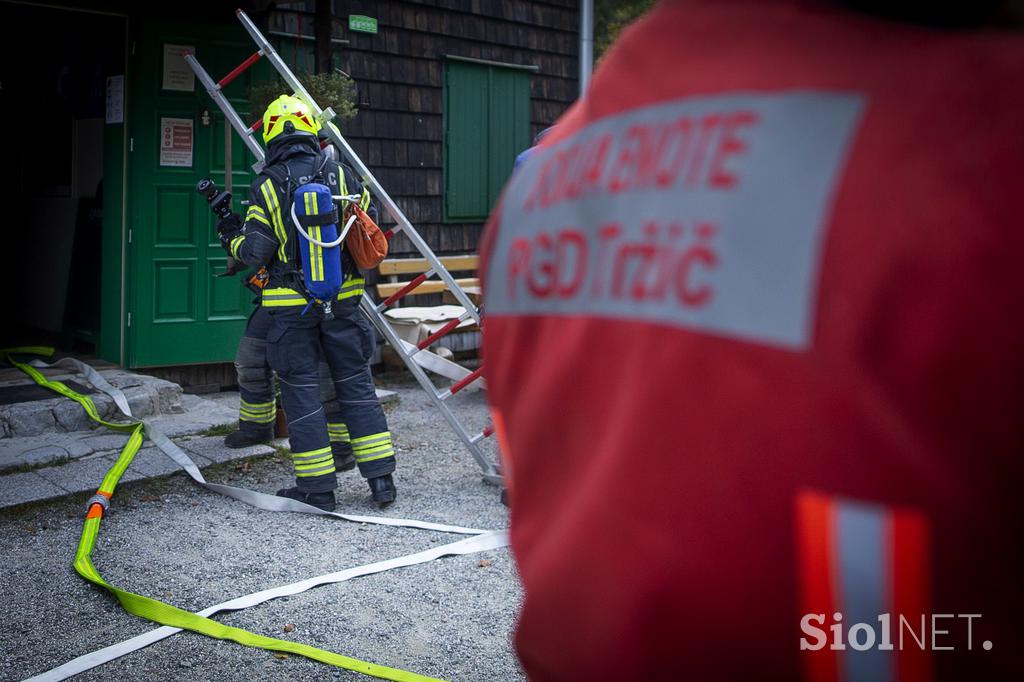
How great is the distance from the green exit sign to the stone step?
3282 millimetres

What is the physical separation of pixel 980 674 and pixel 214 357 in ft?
26.0

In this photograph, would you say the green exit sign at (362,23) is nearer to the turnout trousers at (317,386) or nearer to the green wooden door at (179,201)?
the green wooden door at (179,201)

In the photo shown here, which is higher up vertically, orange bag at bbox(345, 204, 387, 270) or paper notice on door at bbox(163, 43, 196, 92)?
paper notice on door at bbox(163, 43, 196, 92)

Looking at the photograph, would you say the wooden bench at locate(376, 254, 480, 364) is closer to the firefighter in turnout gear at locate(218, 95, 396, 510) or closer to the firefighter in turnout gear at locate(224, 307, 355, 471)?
the firefighter in turnout gear at locate(224, 307, 355, 471)

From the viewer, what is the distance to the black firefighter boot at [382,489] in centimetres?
596

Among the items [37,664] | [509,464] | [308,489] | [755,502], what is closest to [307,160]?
[308,489]

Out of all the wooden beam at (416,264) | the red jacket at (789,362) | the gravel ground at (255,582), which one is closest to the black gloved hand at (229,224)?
the gravel ground at (255,582)

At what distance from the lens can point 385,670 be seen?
391cm

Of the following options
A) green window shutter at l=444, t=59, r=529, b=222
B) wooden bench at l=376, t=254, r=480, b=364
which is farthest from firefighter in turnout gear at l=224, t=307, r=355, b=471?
green window shutter at l=444, t=59, r=529, b=222

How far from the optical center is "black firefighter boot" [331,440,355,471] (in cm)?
648

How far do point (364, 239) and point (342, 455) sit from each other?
135 cm

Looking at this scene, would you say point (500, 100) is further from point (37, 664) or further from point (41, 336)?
point (37, 664)

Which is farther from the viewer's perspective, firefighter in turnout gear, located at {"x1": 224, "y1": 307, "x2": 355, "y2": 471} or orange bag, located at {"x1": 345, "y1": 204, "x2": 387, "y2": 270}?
firefighter in turnout gear, located at {"x1": 224, "y1": 307, "x2": 355, "y2": 471}

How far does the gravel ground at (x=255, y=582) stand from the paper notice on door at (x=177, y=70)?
3010mm
